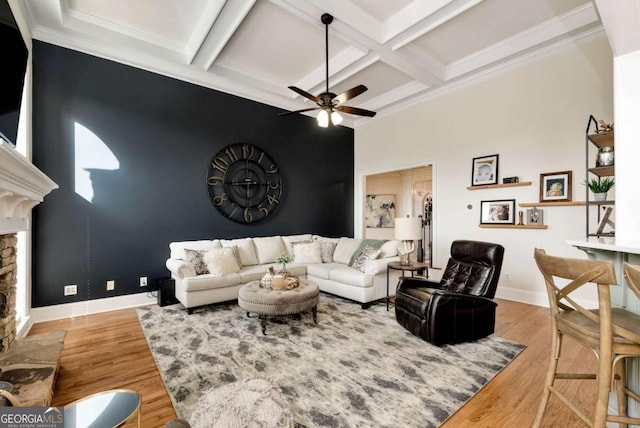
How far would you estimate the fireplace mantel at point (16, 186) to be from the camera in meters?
1.58

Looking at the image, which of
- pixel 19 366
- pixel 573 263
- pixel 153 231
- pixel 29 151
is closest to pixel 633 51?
pixel 573 263

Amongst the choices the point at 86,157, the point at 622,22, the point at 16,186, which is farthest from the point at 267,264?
the point at 622,22

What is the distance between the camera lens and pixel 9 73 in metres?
2.08

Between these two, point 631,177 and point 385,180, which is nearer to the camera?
point 631,177

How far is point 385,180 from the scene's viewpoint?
28.3ft

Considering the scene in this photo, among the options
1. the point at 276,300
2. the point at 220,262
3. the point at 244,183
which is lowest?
the point at 276,300

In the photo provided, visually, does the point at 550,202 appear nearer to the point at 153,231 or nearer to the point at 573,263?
the point at 573,263

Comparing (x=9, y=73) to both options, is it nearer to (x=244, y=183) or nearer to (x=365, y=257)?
(x=244, y=183)

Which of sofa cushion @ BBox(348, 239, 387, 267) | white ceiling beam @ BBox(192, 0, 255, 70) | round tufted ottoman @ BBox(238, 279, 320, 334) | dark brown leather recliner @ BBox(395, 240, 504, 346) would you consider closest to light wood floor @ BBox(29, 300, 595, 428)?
dark brown leather recliner @ BBox(395, 240, 504, 346)

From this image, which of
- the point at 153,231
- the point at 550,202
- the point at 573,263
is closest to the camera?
the point at 573,263

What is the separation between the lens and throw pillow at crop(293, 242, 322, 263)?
5.00 m

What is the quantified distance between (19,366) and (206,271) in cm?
216

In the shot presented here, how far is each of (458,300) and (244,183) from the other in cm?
386

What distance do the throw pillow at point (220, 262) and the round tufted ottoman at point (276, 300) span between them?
0.83 metres
